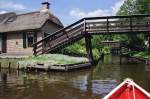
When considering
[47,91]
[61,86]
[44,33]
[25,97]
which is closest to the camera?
[25,97]

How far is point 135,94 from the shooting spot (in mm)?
6762

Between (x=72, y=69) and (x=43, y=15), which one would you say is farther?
(x=43, y=15)

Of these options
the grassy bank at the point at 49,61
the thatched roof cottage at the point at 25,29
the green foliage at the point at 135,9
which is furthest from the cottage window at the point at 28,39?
the green foliage at the point at 135,9

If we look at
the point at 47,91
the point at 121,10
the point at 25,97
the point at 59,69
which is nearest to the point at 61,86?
the point at 47,91

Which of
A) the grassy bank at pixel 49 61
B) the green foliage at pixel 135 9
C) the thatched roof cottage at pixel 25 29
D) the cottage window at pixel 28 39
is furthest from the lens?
the green foliage at pixel 135 9

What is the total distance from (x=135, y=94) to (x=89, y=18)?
22.3m

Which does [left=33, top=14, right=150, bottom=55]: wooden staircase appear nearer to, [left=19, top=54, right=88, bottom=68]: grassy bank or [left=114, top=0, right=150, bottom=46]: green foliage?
[left=19, top=54, right=88, bottom=68]: grassy bank

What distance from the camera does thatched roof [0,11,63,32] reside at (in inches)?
1376

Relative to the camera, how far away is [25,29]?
35.0 m

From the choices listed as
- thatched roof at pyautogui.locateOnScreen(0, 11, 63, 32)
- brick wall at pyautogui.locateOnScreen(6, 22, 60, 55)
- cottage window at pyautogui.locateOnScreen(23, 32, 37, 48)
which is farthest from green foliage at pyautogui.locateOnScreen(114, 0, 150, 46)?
cottage window at pyautogui.locateOnScreen(23, 32, 37, 48)

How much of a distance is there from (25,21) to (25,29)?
1922 millimetres

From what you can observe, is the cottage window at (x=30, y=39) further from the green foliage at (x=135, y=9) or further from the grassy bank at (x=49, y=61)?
the green foliage at (x=135, y=9)

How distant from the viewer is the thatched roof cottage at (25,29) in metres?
34.9

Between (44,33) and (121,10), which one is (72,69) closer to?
(44,33)
